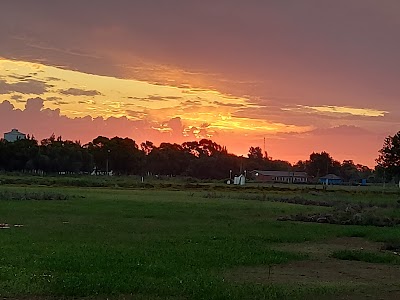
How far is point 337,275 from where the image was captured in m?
19.2

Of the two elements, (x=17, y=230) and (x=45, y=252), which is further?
(x=17, y=230)

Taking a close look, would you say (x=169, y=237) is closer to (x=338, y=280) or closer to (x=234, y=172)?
(x=338, y=280)

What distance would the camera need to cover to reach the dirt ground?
16250 mm

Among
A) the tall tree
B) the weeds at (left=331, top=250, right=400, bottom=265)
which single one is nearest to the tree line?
the tall tree

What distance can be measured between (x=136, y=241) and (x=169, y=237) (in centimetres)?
245

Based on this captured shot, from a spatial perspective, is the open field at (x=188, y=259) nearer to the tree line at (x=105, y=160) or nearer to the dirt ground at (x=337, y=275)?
the dirt ground at (x=337, y=275)

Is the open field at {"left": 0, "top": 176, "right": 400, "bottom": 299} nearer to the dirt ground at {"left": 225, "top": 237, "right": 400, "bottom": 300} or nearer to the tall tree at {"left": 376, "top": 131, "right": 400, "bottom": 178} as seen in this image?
the dirt ground at {"left": 225, "top": 237, "right": 400, "bottom": 300}

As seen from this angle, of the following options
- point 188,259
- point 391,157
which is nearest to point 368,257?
point 188,259

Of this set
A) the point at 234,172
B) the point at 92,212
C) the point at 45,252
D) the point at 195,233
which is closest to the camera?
the point at 45,252

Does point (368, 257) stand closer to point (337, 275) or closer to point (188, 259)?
point (337, 275)

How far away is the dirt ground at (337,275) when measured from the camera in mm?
16250

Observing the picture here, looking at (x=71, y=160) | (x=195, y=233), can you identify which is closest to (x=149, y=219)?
(x=195, y=233)

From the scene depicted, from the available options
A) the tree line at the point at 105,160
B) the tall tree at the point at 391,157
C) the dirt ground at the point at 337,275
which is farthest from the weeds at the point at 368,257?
the tree line at the point at 105,160

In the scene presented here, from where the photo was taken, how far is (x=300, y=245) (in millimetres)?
28109
